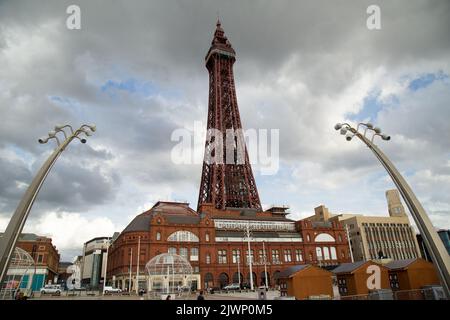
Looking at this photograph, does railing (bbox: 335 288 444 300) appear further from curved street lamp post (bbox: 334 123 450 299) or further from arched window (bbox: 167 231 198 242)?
arched window (bbox: 167 231 198 242)

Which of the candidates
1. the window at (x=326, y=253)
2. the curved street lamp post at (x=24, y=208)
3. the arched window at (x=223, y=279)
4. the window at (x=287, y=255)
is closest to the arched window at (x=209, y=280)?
the arched window at (x=223, y=279)

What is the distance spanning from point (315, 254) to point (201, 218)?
26977 millimetres

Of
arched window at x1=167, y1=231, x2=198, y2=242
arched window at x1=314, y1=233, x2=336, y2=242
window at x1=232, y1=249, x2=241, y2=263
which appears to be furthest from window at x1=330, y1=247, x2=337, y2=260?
arched window at x1=167, y1=231, x2=198, y2=242

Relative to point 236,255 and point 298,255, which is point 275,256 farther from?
point 236,255

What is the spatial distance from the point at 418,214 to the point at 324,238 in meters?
62.0

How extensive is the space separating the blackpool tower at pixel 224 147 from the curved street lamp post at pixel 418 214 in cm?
5706

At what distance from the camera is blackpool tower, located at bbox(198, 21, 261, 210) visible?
7688 centimetres

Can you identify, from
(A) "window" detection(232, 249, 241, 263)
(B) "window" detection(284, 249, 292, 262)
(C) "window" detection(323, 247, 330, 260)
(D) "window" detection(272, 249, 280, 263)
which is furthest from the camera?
(C) "window" detection(323, 247, 330, 260)

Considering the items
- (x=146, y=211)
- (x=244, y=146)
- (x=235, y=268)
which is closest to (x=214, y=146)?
(x=244, y=146)

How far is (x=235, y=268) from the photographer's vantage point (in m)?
59.1

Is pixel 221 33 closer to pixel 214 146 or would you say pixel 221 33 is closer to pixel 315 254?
pixel 214 146

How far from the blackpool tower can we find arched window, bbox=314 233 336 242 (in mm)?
15600

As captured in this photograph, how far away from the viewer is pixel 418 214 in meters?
11.8

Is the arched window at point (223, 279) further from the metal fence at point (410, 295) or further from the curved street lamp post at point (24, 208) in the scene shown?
the curved street lamp post at point (24, 208)
